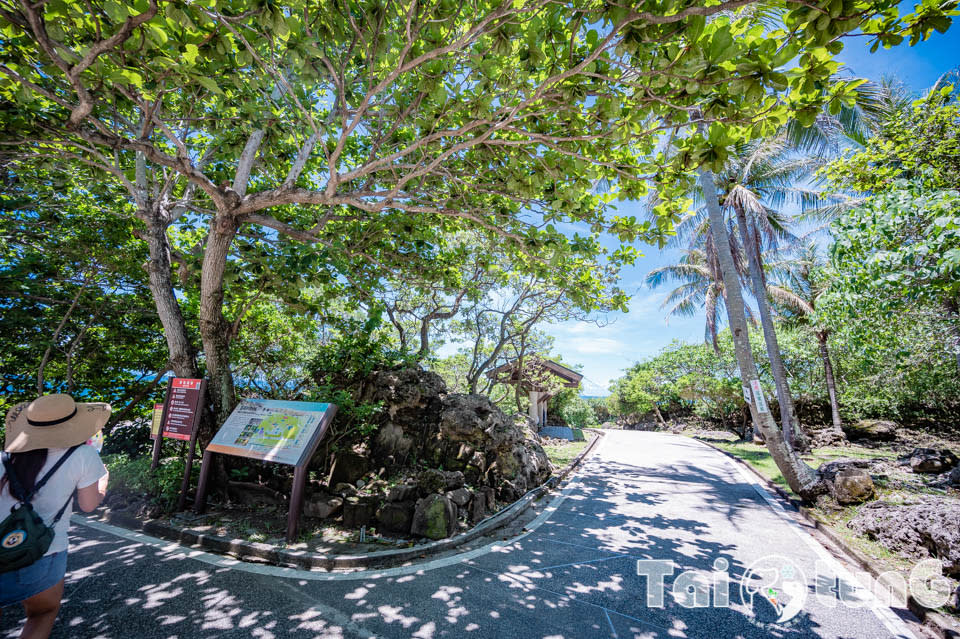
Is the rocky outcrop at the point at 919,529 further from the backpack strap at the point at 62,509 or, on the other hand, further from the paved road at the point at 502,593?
the backpack strap at the point at 62,509

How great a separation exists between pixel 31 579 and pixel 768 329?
14.6 meters

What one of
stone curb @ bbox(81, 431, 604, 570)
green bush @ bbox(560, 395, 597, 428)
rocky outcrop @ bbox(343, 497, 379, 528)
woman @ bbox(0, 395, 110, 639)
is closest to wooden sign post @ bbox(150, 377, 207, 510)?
stone curb @ bbox(81, 431, 604, 570)

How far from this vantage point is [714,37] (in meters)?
2.24

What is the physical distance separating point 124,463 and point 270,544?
4452 mm

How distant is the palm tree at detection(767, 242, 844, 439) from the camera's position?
600 inches

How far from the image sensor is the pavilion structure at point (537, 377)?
46.6ft

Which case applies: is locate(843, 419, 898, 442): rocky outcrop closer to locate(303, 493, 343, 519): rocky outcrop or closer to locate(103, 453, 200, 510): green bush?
locate(303, 493, 343, 519): rocky outcrop

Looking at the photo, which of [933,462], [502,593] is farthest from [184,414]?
[933,462]

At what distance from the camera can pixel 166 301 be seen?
565 centimetres

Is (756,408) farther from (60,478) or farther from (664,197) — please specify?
(60,478)

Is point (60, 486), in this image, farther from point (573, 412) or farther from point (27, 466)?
point (573, 412)

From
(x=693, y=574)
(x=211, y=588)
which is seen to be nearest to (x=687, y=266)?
(x=693, y=574)

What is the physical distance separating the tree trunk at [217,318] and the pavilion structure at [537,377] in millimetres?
8575

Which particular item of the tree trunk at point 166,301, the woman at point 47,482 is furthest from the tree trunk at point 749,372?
the tree trunk at point 166,301
